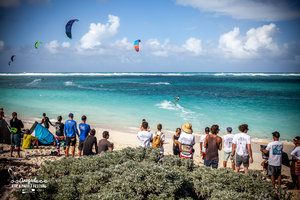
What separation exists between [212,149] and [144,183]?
2715mm

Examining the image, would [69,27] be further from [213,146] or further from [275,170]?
[275,170]

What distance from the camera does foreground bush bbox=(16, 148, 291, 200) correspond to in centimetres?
359

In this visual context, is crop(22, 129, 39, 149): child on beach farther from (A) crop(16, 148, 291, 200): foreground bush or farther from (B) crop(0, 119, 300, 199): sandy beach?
(A) crop(16, 148, 291, 200): foreground bush

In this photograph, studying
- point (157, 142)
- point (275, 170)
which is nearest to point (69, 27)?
point (157, 142)

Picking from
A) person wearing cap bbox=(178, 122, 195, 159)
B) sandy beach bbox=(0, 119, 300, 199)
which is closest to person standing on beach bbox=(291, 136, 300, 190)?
sandy beach bbox=(0, 119, 300, 199)

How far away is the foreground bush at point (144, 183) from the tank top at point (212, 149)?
726 mm

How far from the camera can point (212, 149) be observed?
5.57m

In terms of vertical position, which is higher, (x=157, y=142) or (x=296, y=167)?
(x=157, y=142)

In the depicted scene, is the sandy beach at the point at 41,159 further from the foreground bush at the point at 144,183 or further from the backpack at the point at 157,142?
the backpack at the point at 157,142

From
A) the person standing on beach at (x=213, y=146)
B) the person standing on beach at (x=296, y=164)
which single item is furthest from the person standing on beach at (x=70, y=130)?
the person standing on beach at (x=296, y=164)

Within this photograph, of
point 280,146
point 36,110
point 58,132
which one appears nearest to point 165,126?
point 58,132

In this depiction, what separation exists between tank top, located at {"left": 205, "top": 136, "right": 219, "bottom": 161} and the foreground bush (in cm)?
73

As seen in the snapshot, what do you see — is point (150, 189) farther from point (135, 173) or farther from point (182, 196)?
point (182, 196)

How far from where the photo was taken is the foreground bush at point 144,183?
359 cm
